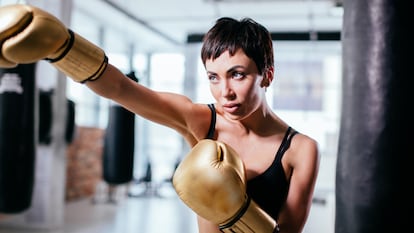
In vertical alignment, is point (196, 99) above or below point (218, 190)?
below

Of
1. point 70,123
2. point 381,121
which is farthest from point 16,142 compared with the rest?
point 381,121

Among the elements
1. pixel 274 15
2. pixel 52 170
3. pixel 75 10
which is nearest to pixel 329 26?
pixel 274 15

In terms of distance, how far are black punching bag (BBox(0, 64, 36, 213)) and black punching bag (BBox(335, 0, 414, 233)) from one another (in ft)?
9.52

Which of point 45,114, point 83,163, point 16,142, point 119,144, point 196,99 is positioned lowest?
point 83,163

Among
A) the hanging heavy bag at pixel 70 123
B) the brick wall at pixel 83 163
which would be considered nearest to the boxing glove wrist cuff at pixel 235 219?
the hanging heavy bag at pixel 70 123

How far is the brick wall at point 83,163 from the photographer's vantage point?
25.2ft

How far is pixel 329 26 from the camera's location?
8578mm

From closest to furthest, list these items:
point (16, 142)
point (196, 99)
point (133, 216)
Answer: point (16, 142)
point (133, 216)
point (196, 99)

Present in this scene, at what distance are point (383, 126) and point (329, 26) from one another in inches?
321

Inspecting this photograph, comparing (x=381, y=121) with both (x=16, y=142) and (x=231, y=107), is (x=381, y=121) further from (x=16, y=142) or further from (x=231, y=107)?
(x=16, y=142)

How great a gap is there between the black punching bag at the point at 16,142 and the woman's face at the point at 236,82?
8.54 ft

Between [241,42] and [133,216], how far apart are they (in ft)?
17.8

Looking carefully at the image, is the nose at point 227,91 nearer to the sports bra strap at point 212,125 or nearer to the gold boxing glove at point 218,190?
the gold boxing glove at point 218,190

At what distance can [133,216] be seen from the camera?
20.3ft
